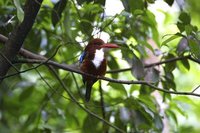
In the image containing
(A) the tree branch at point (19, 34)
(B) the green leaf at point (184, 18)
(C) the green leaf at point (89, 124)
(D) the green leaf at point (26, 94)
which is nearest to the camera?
(A) the tree branch at point (19, 34)

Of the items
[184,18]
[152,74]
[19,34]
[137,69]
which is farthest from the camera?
[152,74]

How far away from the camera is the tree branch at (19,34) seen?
200 cm

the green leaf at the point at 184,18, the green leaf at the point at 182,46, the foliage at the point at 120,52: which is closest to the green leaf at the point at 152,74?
the foliage at the point at 120,52

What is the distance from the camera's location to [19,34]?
6.66 ft

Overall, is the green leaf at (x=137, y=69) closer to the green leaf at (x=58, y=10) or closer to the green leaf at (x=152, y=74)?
the green leaf at (x=152, y=74)

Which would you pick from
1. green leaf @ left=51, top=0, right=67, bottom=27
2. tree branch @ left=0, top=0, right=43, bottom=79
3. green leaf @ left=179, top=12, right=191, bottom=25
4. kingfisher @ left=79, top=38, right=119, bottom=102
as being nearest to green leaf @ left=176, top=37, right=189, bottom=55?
green leaf @ left=179, top=12, right=191, bottom=25

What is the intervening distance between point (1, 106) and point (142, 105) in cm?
150

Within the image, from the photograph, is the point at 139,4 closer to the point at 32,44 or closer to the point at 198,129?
the point at 32,44

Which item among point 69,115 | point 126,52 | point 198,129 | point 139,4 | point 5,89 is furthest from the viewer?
point 198,129

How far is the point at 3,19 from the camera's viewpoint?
8.09ft

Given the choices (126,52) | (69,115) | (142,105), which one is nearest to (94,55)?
(126,52)

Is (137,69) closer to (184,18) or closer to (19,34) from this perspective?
(184,18)

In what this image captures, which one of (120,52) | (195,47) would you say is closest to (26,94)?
(120,52)

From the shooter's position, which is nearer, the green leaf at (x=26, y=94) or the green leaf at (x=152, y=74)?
the green leaf at (x=152, y=74)
